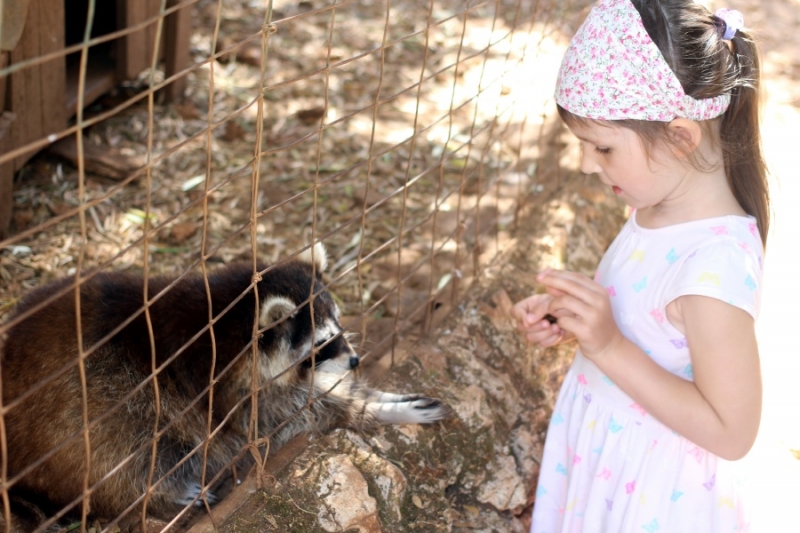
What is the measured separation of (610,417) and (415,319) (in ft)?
2.86

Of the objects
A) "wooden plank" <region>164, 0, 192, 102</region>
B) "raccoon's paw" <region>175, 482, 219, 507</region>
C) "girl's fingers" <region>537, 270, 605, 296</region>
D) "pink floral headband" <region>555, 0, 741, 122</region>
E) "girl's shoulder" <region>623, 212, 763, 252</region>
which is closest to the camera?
"pink floral headband" <region>555, 0, 741, 122</region>

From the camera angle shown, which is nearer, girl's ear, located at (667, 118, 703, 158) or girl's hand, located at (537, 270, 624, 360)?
girl's ear, located at (667, 118, 703, 158)

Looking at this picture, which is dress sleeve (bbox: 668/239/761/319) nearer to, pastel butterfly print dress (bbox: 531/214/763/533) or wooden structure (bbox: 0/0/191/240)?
pastel butterfly print dress (bbox: 531/214/763/533)

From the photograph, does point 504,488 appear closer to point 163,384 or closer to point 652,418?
point 652,418

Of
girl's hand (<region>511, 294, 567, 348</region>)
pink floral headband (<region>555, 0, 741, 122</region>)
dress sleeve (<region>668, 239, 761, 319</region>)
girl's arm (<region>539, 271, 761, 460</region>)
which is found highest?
pink floral headband (<region>555, 0, 741, 122</region>)

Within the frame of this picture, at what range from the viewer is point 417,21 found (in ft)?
16.1

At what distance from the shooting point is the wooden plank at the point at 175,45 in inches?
150

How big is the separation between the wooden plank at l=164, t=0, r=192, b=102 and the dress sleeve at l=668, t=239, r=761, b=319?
110 inches

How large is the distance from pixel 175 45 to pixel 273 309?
2.22m

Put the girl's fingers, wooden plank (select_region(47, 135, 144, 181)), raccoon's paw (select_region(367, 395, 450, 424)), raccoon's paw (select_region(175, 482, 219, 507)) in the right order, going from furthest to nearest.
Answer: wooden plank (select_region(47, 135, 144, 181)) < raccoon's paw (select_region(367, 395, 450, 424)) < raccoon's paw (select_region(175, 482, 219, 507)) < the girl's fingers

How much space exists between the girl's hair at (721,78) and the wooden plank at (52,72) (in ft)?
6.61

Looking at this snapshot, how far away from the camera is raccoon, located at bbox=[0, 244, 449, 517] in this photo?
195cm

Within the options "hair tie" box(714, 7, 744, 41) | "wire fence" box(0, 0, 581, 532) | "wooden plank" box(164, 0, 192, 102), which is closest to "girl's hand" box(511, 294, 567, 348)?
"wire fence" box(0, 0, 581, 532)

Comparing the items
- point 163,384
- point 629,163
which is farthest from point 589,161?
point 163,384
